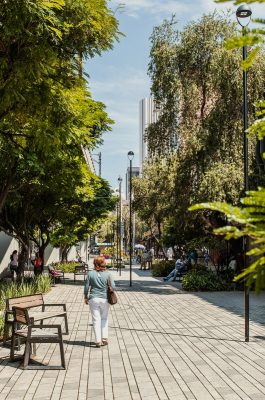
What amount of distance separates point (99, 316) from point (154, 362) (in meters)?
1.82

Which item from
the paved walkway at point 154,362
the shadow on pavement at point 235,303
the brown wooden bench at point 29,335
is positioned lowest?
the paved walkway at point 154,362

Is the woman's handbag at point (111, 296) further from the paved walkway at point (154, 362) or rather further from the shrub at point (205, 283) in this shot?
the shrub at point (205, 283)

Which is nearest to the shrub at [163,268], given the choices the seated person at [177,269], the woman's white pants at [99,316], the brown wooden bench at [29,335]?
the seated person at [177,269]

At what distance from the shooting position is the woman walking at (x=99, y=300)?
10250mm

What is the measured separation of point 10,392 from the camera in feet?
23.5

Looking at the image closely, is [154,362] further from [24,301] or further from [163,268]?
[163,268]

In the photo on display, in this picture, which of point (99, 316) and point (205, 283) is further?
point (205, 283)

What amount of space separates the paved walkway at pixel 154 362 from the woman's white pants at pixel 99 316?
0.94 feet

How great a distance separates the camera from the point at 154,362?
889cm

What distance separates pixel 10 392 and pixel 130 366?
217cm

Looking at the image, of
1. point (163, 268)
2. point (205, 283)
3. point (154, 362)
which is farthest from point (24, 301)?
point (163, 268)

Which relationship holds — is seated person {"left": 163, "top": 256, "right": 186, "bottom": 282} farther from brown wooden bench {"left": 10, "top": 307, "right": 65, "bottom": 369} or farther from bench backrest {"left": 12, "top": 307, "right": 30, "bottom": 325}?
bench backrest {"left": 12, "top": 307, "right": 30, "bottom": 325}

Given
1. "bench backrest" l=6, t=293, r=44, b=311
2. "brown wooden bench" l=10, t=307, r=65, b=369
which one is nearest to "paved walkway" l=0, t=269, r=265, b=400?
"brown wooden bench" l=10, t=307, r=65, b=369

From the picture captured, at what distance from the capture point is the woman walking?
1025cm
